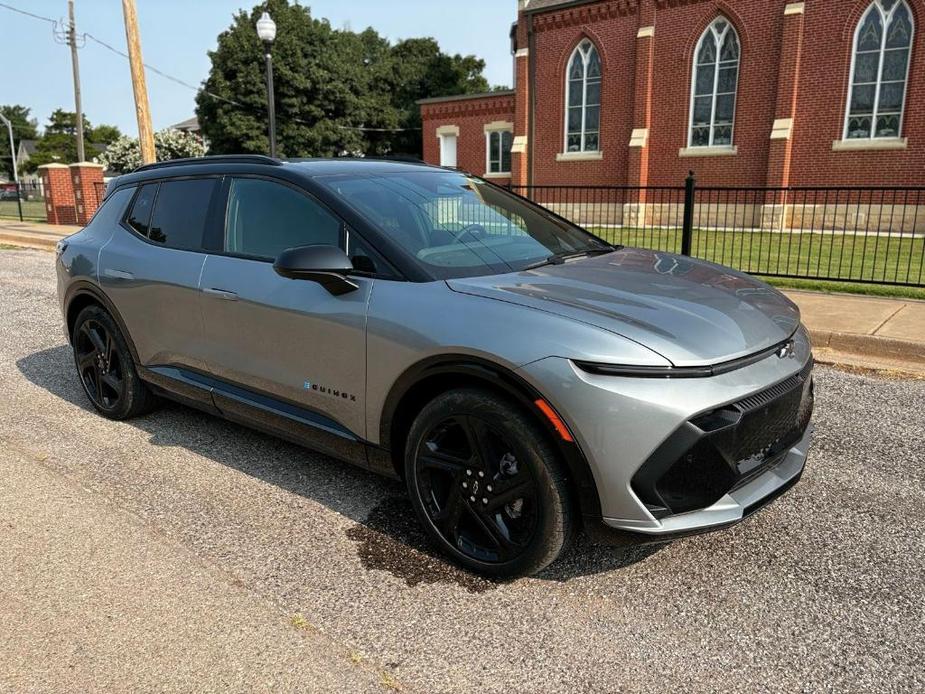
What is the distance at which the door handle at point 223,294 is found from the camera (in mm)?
3717

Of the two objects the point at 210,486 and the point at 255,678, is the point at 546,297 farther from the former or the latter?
the point at 210,486

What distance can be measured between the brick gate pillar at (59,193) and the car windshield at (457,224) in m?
21.5

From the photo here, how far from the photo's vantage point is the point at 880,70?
18.5 m

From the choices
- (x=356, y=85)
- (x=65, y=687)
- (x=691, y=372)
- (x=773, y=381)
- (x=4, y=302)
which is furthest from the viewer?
(x=356, y=85)

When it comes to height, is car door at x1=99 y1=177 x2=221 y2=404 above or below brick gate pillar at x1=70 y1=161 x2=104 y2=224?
below

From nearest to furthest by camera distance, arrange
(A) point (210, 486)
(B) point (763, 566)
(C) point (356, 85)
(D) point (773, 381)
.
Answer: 1. (D) point (773, 381)
2. (B) point (763, 566)
3. (A) point (210, 486)
4. (C) point (356, 85)

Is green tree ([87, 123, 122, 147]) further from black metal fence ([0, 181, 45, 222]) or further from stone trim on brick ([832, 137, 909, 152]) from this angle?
stone trim on brick ([832, 137, 909, 152])

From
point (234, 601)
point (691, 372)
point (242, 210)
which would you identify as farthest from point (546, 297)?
point (242, 210)

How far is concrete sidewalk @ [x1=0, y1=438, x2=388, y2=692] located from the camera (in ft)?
7.70

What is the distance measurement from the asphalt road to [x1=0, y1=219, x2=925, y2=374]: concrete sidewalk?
6.98 ft

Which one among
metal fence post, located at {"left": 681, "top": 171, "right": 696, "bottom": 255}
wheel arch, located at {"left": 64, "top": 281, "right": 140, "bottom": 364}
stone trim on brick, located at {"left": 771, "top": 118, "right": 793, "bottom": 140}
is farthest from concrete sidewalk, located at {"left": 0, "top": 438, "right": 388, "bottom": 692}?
stone trim on brick, located at {"left": 771, "top": 118, "right": 793, "bottom": 140}

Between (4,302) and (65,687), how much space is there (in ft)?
28.7

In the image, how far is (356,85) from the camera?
145 ft

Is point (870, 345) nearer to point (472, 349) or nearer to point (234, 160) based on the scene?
point (472, 349)
